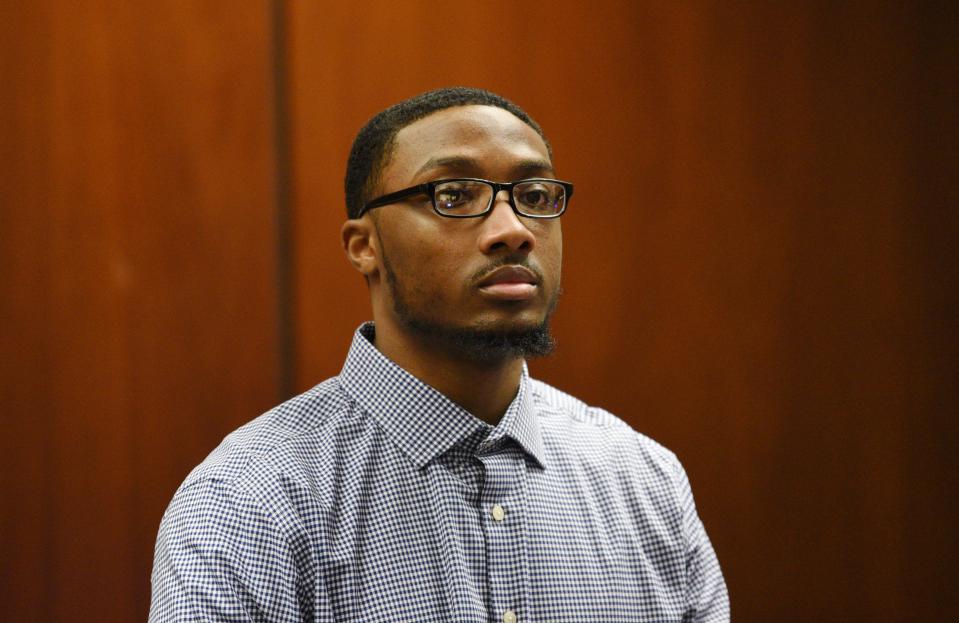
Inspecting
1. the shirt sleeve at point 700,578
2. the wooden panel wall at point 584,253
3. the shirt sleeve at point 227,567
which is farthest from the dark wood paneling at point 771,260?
the shirt sleeve at point 227,567

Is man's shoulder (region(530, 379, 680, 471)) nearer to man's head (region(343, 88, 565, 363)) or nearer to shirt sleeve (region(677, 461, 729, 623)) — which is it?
shirt sleeve (region(677, 461, 729, 623))

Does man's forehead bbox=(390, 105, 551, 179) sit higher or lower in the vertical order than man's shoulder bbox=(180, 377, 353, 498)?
higher

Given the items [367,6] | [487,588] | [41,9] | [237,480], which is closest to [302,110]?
[367,6]

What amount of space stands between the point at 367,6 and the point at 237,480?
0.92 m

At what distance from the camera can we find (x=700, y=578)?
1.35m

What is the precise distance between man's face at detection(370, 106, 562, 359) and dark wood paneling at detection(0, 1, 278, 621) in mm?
416

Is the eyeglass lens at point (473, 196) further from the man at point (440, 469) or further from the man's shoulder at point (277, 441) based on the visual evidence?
the man's shoulder at point (277, 441)

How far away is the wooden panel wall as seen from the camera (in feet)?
4.91

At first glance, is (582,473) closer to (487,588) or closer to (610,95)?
(487,588)

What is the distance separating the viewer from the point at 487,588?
1.16 m

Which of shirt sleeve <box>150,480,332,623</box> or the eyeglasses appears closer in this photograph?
shirt sleeve <box>150,480,332,623</box>

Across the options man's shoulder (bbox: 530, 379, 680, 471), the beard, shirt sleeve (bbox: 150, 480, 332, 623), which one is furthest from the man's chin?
shirt sleeve (bbox: 150, 480, 332, 623)

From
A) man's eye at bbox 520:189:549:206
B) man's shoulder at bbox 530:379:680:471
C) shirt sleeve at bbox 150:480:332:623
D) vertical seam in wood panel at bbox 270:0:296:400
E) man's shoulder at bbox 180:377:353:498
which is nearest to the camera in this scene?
shirt sleeve at bbox 150:480:332:623

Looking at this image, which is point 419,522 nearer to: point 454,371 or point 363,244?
point 454,371
